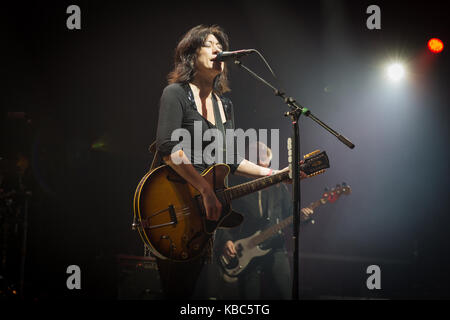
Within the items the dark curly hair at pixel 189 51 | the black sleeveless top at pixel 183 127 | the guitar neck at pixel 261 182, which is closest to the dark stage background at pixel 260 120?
the dark curly hair at pixel 189 51

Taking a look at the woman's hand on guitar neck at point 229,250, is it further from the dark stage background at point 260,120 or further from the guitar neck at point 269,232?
the dark stage background at point 260,120

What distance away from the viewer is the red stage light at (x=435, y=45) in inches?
173

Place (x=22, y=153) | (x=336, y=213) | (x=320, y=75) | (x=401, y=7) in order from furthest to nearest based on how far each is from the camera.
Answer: (x=336, y=213)
(x=320, y=75)
(x=22, y=153)
(x=401, y=7)

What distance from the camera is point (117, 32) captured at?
4.00 m

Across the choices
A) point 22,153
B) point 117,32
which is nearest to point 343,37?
point 117,32

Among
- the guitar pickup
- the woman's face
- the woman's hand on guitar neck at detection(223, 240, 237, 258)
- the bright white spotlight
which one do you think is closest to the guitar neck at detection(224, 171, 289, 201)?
the guitar pickup

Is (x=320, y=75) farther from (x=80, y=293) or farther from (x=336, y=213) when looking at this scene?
(x=80, y=293)

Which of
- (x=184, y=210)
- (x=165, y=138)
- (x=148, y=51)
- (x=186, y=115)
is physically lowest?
(x=184, y=210)

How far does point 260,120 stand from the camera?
4.89 meters

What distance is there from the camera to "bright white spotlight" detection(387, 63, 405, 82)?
4.54 meters

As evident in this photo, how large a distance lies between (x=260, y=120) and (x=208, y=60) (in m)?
2.42

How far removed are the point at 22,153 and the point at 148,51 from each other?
2.02 metres

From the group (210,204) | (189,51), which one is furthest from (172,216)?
(189,51)

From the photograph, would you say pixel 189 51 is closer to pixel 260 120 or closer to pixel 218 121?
pixel 218 121
